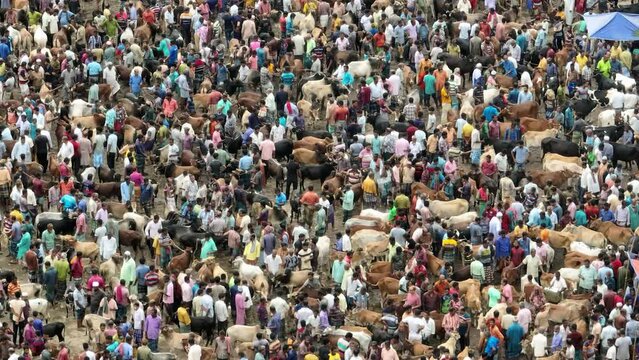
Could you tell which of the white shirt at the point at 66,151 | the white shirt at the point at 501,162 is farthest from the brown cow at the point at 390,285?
the white shirt at the point at 66,151

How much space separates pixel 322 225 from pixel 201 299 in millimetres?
5496

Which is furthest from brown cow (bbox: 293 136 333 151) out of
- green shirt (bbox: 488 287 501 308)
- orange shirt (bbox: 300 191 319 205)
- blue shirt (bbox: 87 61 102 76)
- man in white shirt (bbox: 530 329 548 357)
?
man in white shirt (bbox: 530 329 548 357)

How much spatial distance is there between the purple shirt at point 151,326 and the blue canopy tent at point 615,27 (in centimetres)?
1987

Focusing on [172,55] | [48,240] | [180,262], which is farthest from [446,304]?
[172,55]

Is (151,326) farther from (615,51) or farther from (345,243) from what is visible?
(615,51)

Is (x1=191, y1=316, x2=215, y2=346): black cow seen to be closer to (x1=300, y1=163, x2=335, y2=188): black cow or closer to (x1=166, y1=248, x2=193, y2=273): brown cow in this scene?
(x1=166, y1=248, x2=193, y2=273): brown cow

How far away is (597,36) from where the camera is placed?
2244 inches

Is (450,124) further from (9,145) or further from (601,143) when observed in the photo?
(9,145)

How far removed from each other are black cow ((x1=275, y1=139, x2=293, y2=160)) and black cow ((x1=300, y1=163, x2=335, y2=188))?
1.10 meters

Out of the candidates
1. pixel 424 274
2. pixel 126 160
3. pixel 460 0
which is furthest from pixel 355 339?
pixel 460 0

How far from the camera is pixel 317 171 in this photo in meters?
51.3

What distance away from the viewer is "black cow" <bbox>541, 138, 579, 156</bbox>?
52250mm

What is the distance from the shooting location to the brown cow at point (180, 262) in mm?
46375

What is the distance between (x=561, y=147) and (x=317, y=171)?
7071mm
